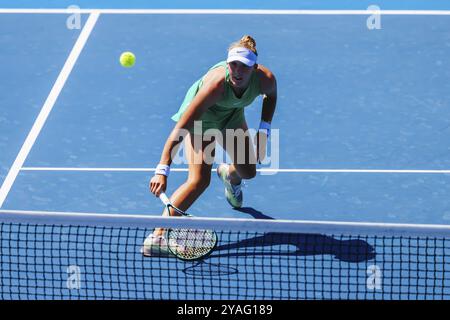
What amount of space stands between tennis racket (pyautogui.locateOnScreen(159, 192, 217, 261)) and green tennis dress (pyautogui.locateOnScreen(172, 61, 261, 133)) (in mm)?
882

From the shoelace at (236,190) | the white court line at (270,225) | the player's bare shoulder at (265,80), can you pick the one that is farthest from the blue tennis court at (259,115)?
the player's bare shoulder at (265,80)

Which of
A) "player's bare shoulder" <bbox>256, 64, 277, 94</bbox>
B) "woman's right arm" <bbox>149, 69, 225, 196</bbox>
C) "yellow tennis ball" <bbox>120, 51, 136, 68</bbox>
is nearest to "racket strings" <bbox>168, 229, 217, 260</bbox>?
"woman's right arm" <bbox>149, 69, 225, 196</bbox>

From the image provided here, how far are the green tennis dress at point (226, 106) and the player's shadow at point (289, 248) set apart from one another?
0.97 meters

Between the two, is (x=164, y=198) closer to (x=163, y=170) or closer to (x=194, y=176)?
(x=163, y=170)

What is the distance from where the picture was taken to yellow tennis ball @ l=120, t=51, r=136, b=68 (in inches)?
497

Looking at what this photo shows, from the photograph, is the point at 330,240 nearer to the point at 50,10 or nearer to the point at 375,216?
the point at 375,216

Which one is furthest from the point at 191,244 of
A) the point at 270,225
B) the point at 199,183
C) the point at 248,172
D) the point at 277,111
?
the point at 277,111

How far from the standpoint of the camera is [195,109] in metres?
8.34

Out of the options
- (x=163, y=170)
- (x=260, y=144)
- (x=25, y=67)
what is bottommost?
(x=163, y=170)

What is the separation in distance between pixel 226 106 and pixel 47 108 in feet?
11.3

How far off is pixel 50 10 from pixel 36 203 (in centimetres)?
512

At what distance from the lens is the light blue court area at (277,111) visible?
9945 mm

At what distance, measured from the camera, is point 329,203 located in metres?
9.84
